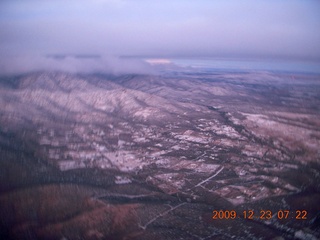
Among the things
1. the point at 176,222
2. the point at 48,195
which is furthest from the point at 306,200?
the point at 48,195

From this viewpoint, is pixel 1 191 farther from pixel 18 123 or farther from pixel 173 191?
pixel 18 123
